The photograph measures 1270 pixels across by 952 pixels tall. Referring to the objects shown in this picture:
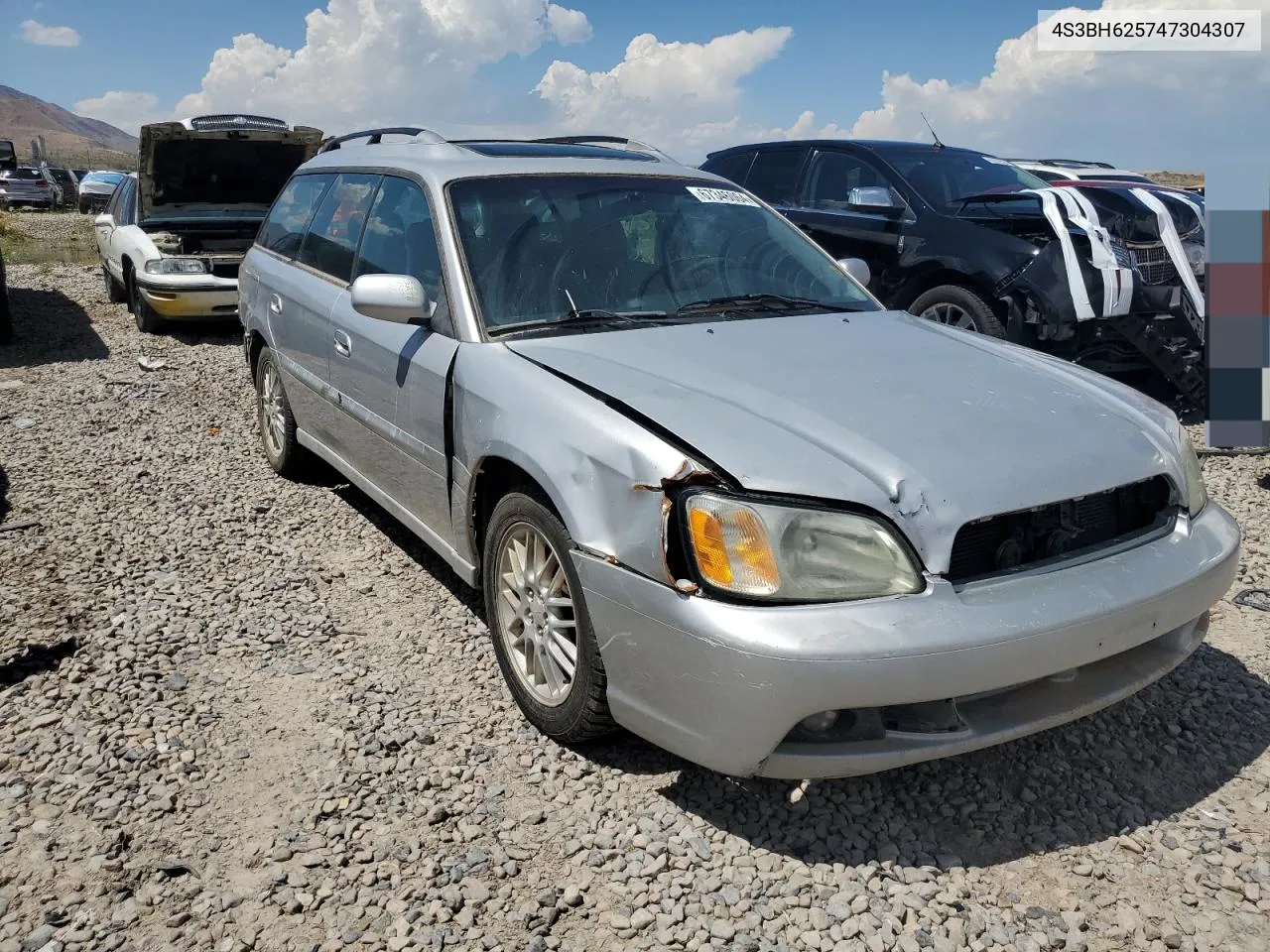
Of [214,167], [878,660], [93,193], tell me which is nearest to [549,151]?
[878,660]

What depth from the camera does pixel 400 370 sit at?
3.52m

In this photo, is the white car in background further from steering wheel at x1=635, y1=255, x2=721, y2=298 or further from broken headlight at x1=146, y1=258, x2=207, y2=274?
steering wheel at x1=635, y1=255, x2=721, y2=298

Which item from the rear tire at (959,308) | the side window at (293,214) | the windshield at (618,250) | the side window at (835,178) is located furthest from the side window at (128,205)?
the windshield at (618,250)

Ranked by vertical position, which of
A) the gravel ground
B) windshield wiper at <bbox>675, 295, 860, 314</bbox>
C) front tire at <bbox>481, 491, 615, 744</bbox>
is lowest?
the gravel ground

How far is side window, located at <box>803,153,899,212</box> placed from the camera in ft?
23.8

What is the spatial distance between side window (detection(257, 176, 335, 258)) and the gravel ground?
72.0 inches

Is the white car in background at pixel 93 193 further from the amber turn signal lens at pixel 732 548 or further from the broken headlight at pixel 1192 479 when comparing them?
the broken headlight at pixel 1192 479

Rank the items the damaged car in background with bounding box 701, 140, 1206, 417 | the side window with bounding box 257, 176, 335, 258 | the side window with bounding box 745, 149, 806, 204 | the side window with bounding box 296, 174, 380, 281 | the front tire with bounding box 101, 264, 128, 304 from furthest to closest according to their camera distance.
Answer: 1. the front tire with bounding box 101, 264, 128, 304
2. the side window with bounding box 745, 149, 806, 204
3. the damaged car in background with bounding box 701, 140, 1206, 417
4. the side window with bounding box 257, 176, 335, 258
5. the side window with bounding box 296, 174, 380, 281

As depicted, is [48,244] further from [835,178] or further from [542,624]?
[542,624]

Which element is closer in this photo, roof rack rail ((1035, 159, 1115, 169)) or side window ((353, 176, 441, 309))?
side window ((353, 176, 441, 309))

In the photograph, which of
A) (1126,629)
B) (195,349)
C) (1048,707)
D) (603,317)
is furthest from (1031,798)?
(195,349)

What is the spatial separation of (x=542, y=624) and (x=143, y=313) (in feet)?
28.1

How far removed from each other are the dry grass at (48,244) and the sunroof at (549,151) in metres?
12.7

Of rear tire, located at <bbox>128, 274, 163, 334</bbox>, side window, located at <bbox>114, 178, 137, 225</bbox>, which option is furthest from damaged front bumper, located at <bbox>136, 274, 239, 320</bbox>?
side window, located at <bbox>114, 178, 137, 225</bbox>
